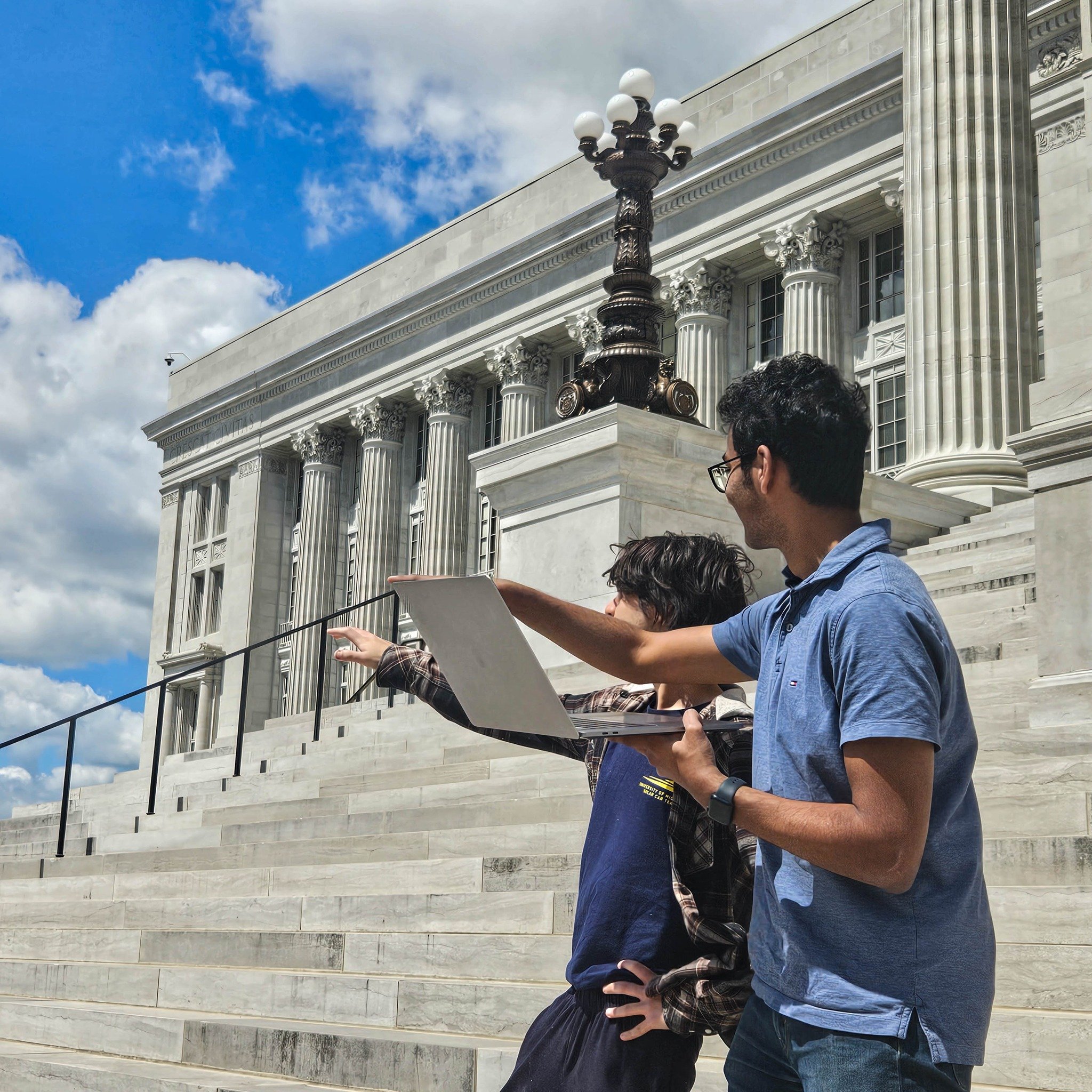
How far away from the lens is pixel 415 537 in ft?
126

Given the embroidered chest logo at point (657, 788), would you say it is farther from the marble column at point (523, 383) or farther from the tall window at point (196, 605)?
the tall window at point (196, 605)

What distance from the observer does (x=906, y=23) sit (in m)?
17.5

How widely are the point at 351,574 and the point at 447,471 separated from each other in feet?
19.2

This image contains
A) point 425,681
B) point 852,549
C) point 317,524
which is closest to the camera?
point 852,549

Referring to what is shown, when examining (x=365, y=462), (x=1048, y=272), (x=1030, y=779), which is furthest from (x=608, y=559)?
(x=365, y=462)

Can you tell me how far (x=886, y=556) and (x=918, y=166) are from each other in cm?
1624

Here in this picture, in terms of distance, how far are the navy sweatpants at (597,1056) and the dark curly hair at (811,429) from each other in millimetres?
1073

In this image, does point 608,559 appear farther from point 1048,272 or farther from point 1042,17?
point 1042,17

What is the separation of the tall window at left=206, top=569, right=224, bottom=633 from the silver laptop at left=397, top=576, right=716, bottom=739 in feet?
141

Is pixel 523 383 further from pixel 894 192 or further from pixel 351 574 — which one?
pixel 894 192

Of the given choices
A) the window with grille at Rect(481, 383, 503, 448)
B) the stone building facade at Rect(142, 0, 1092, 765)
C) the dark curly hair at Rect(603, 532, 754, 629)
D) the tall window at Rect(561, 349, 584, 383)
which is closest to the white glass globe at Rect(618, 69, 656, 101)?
the stone building facade at Rect(142, 0, 1092, 765)

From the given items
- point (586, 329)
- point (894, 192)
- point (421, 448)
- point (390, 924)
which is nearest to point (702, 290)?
point (586, 329)

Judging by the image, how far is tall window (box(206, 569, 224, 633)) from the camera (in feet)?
145

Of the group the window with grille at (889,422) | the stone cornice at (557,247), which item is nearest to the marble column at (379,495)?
the stone cornice at (557,247)
